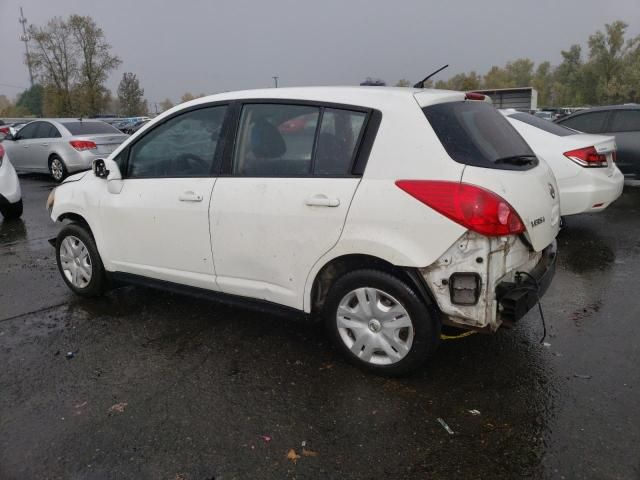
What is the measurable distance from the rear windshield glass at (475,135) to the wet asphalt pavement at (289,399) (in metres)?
1.32

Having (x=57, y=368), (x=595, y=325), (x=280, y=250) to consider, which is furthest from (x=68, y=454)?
(x=595, y=325)

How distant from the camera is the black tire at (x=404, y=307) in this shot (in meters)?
2.98

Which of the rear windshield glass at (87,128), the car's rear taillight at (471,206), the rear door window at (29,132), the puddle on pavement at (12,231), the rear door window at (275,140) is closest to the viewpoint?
the car's rear taillight at (471,206)

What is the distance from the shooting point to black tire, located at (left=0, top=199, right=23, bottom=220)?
319 inches

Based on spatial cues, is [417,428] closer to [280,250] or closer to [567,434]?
[567,434]

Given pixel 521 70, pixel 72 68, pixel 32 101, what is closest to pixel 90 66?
pixel 72 68

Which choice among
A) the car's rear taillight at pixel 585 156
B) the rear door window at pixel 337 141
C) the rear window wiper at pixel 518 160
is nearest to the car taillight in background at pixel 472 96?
the rear window wiper at pixel 518 160

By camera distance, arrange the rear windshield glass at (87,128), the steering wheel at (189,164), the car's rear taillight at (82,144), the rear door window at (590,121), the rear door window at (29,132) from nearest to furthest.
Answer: the steering wheel at (189,164), the rear door window at (590,121), the car's rear taillight at (82,144), the rear windshield glass at (87,128), the rear door window at (29,132)

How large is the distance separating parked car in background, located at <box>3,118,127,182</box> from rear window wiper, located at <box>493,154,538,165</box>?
1096 cm

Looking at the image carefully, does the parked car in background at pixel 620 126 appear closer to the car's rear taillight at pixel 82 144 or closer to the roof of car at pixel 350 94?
the roof of car at pixel 350 94

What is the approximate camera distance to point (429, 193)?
2865 mm

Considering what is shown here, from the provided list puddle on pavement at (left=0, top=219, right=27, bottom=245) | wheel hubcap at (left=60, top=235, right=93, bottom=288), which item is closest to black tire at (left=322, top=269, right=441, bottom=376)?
wheel hubcap at (left=60, top=235, right=93, bottom=288)

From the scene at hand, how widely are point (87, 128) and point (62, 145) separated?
2.85 ft

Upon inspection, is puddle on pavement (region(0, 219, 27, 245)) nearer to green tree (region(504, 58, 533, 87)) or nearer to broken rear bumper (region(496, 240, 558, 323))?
broken rear bumper (region(496, 240, 558, 323))
